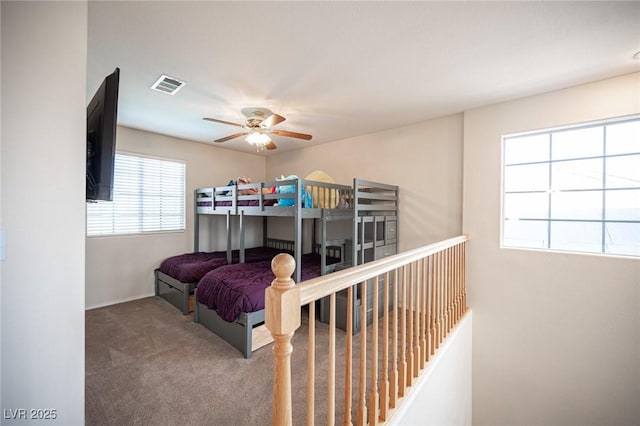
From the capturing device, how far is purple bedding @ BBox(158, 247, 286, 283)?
3297 millimetres

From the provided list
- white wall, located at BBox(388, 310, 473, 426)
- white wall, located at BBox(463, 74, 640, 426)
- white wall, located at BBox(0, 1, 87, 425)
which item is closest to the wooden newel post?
white wall, located at BBox(388, 310, 473, 426)

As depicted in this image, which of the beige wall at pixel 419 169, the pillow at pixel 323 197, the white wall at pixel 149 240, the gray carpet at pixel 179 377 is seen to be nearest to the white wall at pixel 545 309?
the beige wall at pixel 419 169

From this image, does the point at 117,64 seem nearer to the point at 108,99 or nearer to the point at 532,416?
the point at 108,99

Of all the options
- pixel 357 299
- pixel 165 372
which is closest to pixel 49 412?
pixel 165 372

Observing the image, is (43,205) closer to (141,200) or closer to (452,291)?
(452,291)

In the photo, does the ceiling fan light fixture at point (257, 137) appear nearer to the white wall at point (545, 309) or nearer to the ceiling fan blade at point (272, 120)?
the ceiling fan blade at point (272, 120)

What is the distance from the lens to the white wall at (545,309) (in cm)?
214

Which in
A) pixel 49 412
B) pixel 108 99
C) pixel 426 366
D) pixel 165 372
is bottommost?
pixel 165 372

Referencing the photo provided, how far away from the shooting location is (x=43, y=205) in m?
1.02

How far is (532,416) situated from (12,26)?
4430 mm

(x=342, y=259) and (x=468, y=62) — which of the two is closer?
(x=468, y=62)

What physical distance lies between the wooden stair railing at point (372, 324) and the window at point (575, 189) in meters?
0.74

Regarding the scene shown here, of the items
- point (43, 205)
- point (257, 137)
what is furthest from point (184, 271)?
point (43, 205)

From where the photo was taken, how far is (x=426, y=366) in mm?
1784
